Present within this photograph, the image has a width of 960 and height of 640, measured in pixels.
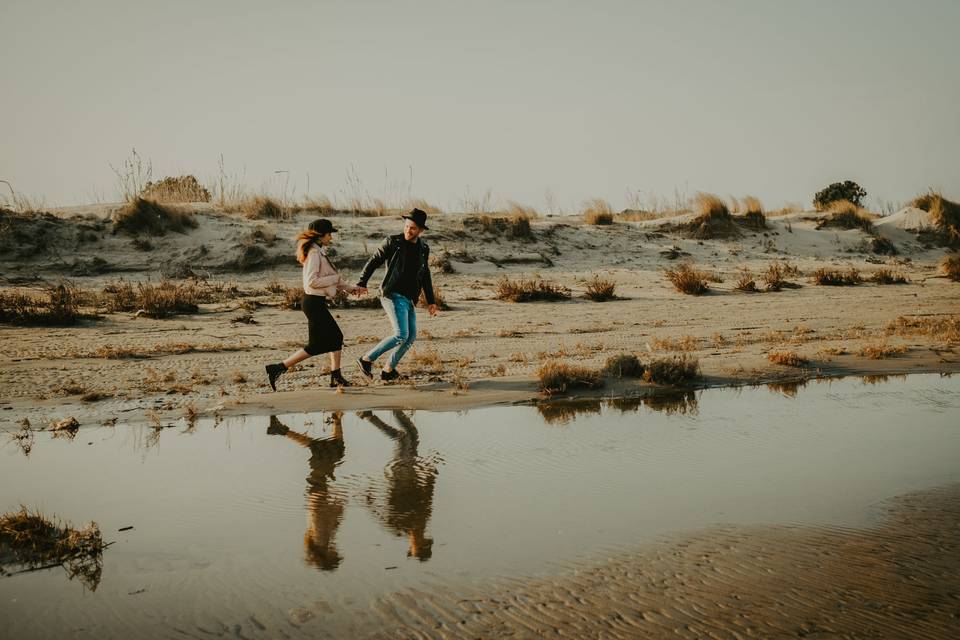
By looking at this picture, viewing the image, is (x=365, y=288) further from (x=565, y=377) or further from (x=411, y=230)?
(x=565, y=377)

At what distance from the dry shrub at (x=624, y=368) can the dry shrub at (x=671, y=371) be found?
0.14m

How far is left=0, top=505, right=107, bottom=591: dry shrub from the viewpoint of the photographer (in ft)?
14.5

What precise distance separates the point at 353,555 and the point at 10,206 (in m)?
19.6

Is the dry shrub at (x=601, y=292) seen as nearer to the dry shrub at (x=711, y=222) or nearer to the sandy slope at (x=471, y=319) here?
the sandy slope at (x=471, y=319)

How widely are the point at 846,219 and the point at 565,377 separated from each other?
21.5 meters

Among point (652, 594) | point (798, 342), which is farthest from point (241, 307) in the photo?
point (652, 594)

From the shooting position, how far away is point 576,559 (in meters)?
4.41

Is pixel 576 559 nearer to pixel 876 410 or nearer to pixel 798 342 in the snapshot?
pixel 876 410

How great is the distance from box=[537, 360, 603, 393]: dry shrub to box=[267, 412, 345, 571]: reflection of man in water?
2492mm

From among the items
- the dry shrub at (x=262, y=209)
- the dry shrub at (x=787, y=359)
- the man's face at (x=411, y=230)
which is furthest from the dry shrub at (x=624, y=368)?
the dry shrub at (x=262, y=209)

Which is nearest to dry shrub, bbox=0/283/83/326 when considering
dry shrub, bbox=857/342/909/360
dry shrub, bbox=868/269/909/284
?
dry shrub, bbox=857/342/909/360

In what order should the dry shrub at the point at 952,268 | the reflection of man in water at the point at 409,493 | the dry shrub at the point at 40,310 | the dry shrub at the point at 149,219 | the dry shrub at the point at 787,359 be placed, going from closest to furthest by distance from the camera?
the reflection of man in water at the point at 409,493, the dry shrub at the point at 787,359, the dry shrub at the point at 40,310, the dry shrub at the point at 149,219, the dry shrub at the point at 952,268

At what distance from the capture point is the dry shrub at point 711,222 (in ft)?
80.6

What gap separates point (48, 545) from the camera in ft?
15.1
